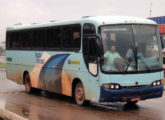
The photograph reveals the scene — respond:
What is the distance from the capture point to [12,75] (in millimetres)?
20297

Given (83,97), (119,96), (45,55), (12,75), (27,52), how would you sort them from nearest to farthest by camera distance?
(119,96), (83,97), (45,55), (27,52), (12,75)

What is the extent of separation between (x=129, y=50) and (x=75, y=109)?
2685 mm

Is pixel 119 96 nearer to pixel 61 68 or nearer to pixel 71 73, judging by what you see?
pixel 71 73

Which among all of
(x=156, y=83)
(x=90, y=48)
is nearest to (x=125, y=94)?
(x=156, y=83)

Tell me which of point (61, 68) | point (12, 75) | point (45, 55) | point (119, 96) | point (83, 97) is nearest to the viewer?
point (119, 96)

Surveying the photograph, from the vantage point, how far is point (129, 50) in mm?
12305

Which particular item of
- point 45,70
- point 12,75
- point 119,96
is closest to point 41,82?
point 45,70

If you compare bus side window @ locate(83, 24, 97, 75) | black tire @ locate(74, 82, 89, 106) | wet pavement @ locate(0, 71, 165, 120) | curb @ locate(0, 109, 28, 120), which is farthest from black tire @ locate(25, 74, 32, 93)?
curb @ locate(0, 109, 28, 120)

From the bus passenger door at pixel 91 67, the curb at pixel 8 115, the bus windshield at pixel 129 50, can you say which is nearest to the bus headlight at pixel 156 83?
the bus windshield at pixel 129 50

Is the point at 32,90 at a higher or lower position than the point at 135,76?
lower

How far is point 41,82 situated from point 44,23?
8.44ft

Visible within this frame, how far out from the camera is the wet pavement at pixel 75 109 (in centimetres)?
1134

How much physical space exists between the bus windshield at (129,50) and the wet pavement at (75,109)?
4.49 feet

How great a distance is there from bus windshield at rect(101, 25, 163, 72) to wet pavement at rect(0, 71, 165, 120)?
1.37m
